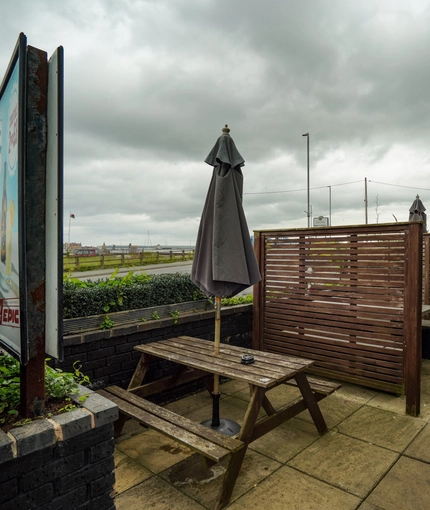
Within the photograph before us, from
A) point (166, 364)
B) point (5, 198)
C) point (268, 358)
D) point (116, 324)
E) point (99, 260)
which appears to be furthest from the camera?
point (99, 260)

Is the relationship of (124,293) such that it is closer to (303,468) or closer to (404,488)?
(303,468)

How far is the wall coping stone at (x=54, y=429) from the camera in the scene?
1271mm

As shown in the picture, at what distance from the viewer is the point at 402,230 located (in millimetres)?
3754

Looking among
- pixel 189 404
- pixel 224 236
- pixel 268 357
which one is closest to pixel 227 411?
pixel 189 404

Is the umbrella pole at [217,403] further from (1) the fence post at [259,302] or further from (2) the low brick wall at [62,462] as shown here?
(1) the fence post at [259,302]

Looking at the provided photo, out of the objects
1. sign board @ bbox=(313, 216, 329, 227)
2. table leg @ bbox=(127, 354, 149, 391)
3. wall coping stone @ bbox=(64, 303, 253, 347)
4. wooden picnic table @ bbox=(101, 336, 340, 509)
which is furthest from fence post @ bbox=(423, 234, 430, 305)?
sign board @ bbox=(313, 216, 329, 227)

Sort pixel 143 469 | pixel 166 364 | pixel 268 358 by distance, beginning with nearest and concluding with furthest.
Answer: pixel 143 469 → pixel 268 358 → pixel 166 364

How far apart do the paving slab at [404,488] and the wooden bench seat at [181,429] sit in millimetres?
1008

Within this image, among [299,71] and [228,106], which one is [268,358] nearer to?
[228,106]

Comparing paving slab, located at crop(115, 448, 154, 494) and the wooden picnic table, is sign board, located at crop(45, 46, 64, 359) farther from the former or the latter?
paving slab, located at crop(115, 448, 154, 494)


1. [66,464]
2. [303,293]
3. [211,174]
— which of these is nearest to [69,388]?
[66,464]

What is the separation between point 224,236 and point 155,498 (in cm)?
198

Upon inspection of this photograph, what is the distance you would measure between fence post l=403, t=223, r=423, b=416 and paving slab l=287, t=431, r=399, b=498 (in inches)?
40.4

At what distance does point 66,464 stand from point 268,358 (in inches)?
77.6
